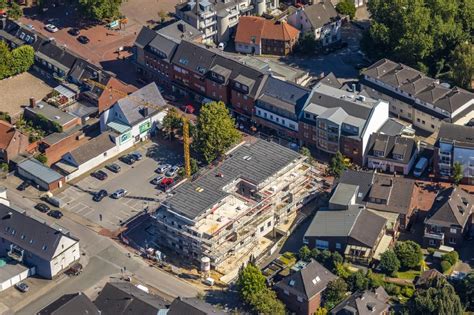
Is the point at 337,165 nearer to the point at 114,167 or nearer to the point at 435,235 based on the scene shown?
the point at 435,235

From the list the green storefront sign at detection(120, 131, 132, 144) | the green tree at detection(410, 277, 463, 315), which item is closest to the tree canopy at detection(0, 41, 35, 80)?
the green storefront sign at detection(120, 131, 132, 144)

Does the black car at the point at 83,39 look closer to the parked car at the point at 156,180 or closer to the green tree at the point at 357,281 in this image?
the parked car at the point at 156,180

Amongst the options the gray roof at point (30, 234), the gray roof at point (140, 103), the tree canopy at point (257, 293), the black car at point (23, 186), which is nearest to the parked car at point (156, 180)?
the gray roof at point (140, 103)

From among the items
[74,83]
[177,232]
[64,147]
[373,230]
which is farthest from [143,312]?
[74,83]

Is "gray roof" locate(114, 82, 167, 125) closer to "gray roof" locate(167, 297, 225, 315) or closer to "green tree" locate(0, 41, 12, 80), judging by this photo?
"green tree" locate(0, 41, 12, 80)

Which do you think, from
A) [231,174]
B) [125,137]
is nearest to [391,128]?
[231,174]
